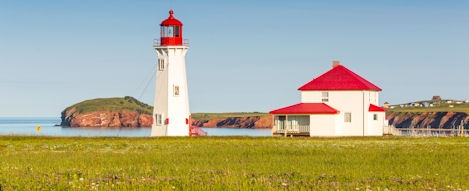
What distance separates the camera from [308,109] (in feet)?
256

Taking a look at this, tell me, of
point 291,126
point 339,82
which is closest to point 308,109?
point 291,126

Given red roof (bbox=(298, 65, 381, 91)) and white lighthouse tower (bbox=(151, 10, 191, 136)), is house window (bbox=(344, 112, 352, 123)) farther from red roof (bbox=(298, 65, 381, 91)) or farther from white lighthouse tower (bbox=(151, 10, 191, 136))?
white lighthouse tower (bbox=(151, 10, 191, 136))

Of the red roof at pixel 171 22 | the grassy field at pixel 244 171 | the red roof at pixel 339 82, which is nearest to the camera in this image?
the grassy field at pixel 244 171

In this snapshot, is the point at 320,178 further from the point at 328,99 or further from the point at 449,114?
the point at 449,114

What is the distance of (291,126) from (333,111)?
14.8 feet

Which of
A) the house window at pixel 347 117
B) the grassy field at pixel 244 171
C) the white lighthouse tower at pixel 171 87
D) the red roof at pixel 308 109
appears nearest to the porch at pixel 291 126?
the red roof at pixel 308 109

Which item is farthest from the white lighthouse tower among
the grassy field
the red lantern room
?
the grassy field

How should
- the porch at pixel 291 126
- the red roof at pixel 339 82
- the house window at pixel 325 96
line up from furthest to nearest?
the house window at pixel 325 96, the red roof at pixel 339 82, the porch at pixel 291 126

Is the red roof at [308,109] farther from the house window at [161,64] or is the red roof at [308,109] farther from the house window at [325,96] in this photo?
the house window at [161,64]

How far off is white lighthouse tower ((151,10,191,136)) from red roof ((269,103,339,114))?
10746 mm

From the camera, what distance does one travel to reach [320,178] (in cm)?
2539

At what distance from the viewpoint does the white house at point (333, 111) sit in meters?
77.1

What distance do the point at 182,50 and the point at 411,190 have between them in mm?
50610

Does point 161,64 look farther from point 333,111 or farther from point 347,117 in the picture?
point 347,117
